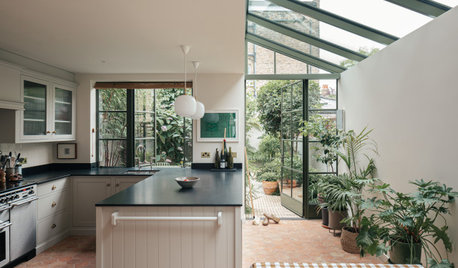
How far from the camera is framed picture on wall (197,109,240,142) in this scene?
432cm

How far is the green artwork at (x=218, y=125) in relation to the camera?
432 cm

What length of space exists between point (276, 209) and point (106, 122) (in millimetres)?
3355

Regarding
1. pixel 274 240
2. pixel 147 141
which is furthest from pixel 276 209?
pixel 147 141

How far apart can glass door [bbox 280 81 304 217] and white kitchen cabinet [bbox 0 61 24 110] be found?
3.70 m

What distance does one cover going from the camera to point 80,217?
395 centimetres

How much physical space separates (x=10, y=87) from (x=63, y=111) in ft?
3.39

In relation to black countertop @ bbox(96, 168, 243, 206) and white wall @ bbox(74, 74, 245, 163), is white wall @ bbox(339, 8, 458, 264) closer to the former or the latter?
black countertop @ bbox(96, 168, 243, 206)

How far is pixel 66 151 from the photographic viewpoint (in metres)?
4.30

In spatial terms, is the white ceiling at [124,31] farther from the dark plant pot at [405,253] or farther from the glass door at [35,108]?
the dark plant pot at [405,253]

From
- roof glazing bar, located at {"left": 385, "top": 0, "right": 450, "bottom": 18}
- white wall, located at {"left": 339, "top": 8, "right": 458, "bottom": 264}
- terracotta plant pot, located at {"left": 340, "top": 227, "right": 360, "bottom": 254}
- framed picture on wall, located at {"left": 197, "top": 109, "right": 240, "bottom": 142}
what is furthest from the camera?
framed picture on wall, located at {"left": 197, "top": 109, "right": 240, "bottom": 142}

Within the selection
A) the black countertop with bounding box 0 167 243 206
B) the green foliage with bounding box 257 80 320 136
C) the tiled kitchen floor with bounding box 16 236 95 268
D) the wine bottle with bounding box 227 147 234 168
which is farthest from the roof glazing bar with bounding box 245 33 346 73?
the tiled kitchen floor with bounding box 16 236 95 268

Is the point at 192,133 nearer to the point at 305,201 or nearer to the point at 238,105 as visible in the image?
the point at 238,105

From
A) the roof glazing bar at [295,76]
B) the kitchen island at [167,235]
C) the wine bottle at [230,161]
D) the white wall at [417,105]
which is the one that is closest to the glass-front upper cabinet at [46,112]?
the kitchen island at [167,235]

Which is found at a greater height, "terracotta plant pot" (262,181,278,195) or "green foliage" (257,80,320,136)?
"green foliage" (257,80,320,136)
